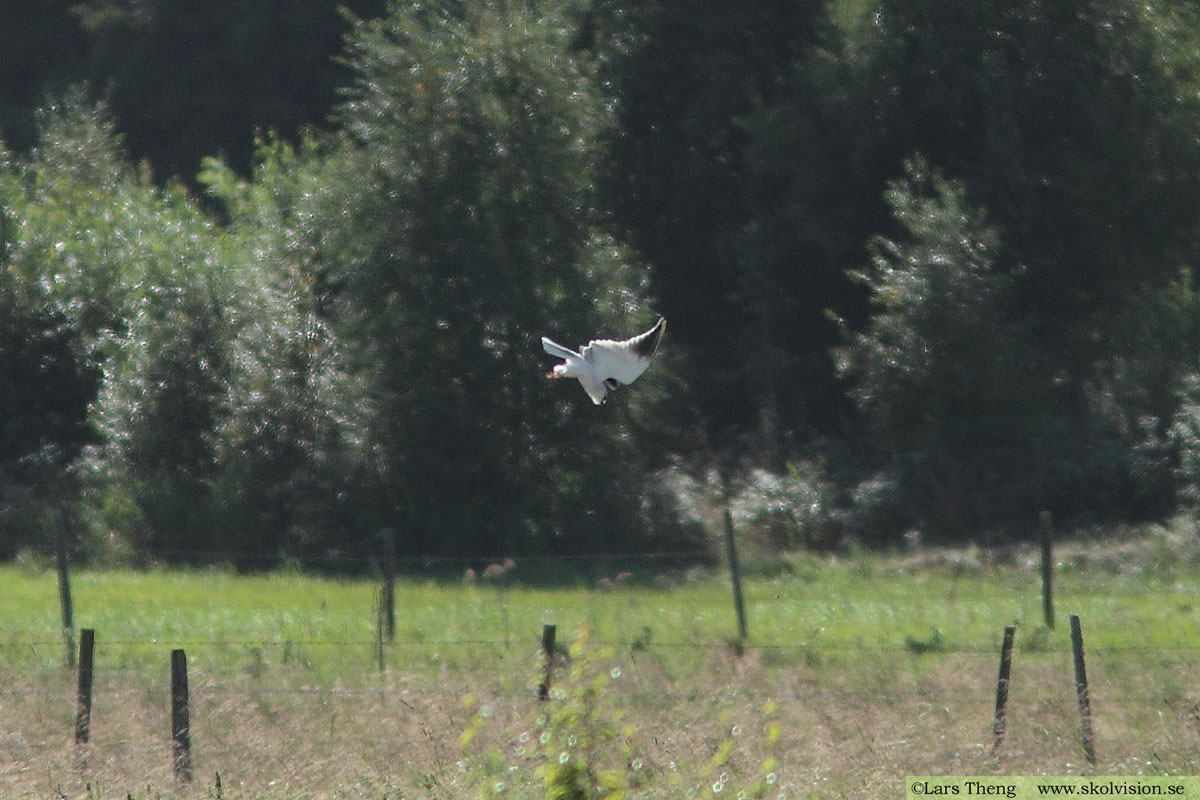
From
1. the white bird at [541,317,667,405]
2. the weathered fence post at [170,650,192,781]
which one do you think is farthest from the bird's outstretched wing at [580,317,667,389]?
the weathered fence post at [170,650,192,781]

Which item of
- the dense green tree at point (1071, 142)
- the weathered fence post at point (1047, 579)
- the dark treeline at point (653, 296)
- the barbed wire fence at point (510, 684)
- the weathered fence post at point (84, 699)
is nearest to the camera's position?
the barbed wire fence at point (510, 684)

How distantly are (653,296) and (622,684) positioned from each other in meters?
16.0

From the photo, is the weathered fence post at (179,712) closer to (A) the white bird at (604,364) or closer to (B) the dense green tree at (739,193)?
(A) the white bird at (604,364)

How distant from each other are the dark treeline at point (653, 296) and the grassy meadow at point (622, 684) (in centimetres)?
372

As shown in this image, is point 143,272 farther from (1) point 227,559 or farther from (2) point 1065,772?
(2) point 1065,772

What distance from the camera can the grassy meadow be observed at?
916 cm

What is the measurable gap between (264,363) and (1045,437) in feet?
37.0

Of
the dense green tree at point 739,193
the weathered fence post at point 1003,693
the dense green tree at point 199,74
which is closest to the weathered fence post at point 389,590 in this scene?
the weathered fence post at point 1003,693

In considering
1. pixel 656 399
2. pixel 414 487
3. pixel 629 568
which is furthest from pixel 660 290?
pixel 629 568

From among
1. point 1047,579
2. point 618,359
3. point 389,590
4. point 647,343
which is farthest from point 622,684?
point 618,359

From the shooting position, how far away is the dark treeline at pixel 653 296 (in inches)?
857

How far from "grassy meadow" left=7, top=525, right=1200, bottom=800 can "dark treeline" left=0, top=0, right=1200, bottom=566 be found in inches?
146

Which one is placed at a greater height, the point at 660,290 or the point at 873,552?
the point at 660,290

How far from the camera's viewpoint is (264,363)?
22469 mm
